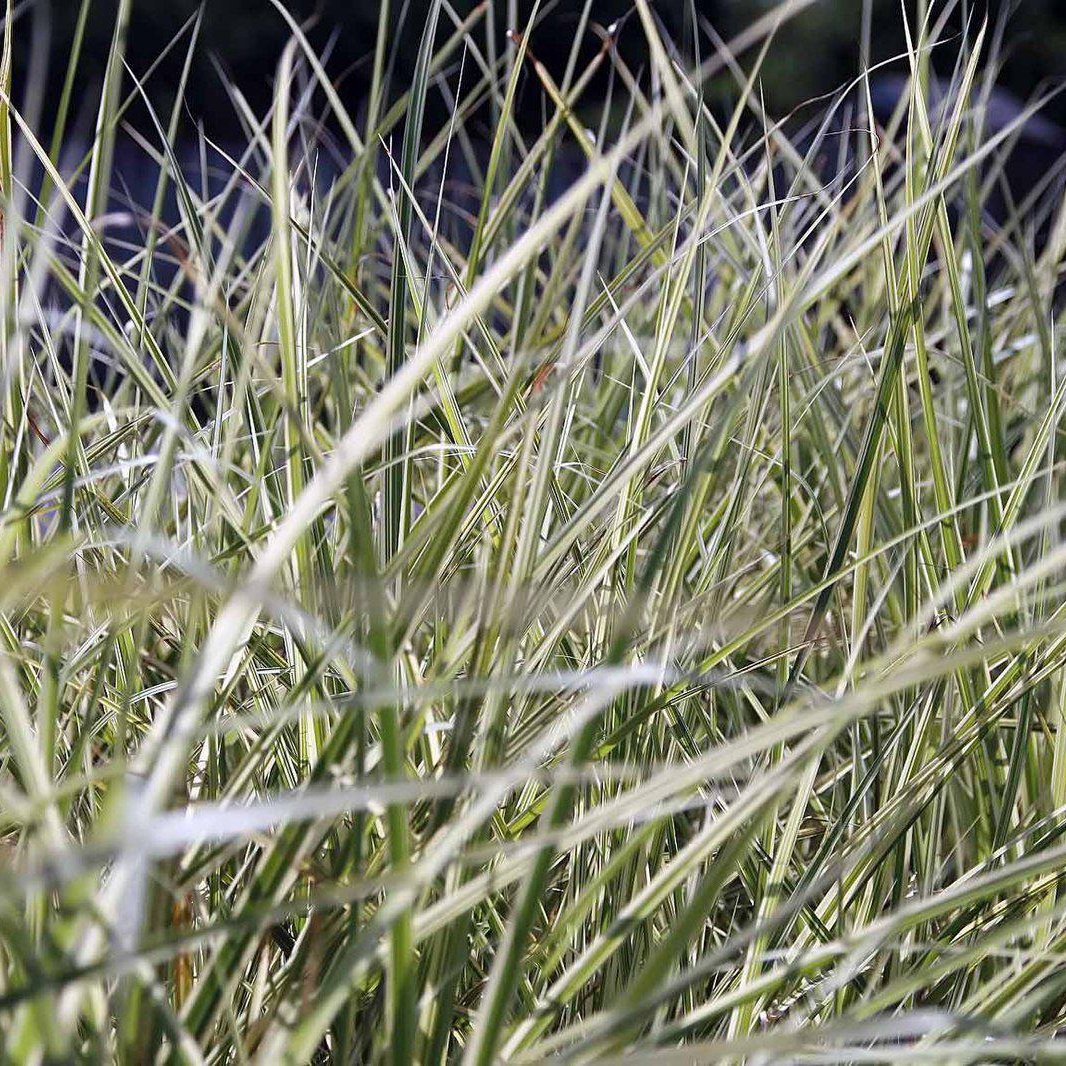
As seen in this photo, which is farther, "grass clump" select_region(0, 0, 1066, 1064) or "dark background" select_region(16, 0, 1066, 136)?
"dark background" select_region(16, 0, 1066, 136)

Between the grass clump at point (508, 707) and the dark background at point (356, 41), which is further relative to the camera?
the dark background at point (356, 41)

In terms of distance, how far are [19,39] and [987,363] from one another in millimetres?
4648

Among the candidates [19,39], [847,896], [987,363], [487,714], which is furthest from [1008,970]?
[19,39]

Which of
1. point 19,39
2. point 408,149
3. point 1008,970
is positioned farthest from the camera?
point 19,39

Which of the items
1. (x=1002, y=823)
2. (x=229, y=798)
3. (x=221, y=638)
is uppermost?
(x=221, y=638)

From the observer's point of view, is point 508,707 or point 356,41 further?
point 356,41

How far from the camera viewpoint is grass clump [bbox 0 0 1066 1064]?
403mm

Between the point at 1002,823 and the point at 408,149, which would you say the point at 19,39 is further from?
the point at 1002,823

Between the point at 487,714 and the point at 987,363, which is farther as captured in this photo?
the point at 987,363

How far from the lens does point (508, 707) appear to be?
55 cm

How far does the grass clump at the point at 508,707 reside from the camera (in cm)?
40

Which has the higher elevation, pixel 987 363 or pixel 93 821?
pixel 987 363

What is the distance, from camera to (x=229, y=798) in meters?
0.55

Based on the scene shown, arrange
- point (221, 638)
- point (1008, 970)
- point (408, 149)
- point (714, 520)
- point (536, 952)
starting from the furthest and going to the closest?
point (714, 520)
point (408, 149)
point (536, 952)
point (1008, 970)
point (221, 638)
